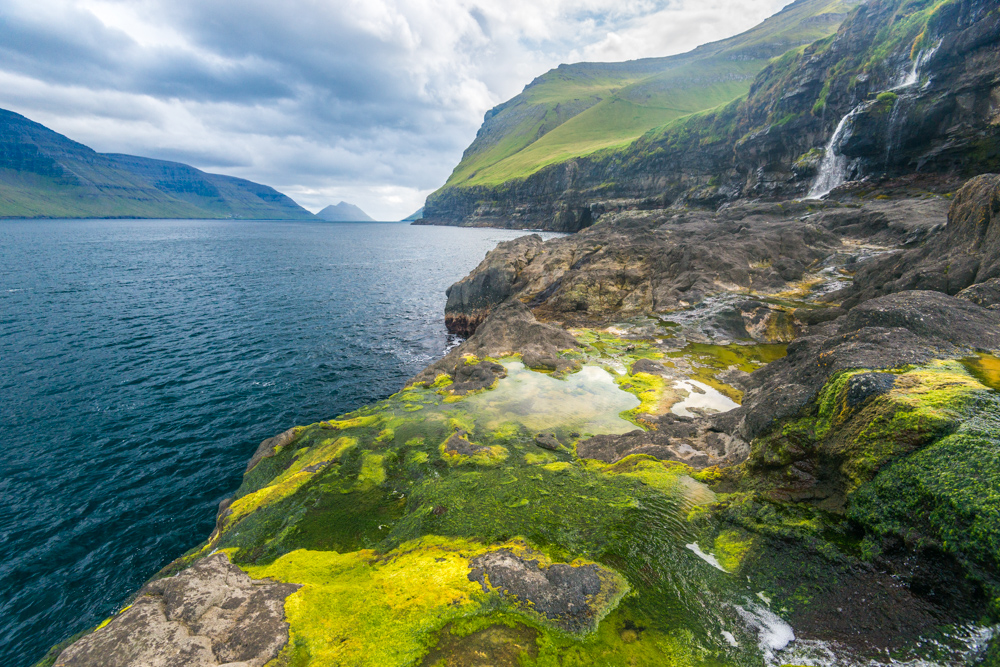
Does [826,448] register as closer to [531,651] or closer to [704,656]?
[704,656]

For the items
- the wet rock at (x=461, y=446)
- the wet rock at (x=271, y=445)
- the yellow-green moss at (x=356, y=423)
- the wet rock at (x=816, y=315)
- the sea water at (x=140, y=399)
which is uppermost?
the wet rock at (x=816, y=315)

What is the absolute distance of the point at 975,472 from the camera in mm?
6281

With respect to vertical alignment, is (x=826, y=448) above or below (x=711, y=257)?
below

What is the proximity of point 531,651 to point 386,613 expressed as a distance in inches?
111

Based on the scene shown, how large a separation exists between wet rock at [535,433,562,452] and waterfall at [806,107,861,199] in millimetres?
81762

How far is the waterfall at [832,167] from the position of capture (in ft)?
220

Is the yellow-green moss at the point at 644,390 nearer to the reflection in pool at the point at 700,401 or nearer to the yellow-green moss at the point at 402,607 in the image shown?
the reflection in pool at the point at 700,401

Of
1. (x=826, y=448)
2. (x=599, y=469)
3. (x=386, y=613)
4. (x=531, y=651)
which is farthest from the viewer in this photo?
(x=599, y=469)

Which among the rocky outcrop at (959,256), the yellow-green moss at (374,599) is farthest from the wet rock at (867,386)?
the rocky outcrop at (959,256)

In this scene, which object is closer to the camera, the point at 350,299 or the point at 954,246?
the point at 954,246

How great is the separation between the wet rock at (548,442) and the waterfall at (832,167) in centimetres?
8176

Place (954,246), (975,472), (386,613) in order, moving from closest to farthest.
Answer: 1. (975,472)
2. (386,613)
3. (954,246)

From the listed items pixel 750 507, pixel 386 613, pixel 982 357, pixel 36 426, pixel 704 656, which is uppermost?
pixel 982 357


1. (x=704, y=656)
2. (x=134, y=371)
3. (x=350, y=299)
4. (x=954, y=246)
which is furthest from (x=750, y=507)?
(x=350, y=299)
